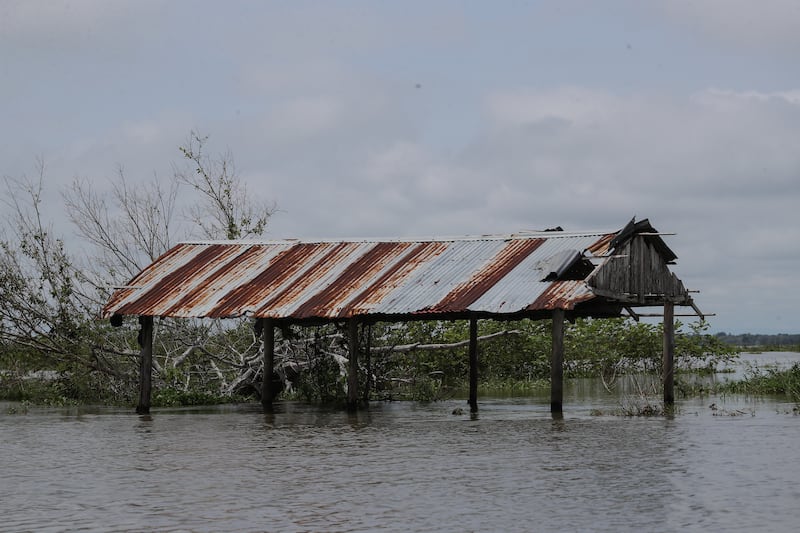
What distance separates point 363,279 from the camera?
23.1m

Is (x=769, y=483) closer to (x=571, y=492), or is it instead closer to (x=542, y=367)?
(x=571, y=492)

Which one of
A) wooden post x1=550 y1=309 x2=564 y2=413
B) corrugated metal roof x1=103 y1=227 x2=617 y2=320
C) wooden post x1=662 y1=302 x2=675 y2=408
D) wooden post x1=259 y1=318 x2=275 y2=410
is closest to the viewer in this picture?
wooden post x1=550 y1=309 x2=564 y2=413

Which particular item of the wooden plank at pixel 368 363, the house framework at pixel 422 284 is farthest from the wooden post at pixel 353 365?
the wooden plank at pixel 368 363

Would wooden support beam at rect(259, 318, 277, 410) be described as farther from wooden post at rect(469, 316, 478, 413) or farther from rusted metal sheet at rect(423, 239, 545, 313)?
rusted metal sheet at rect(423, 239, 545, 313)

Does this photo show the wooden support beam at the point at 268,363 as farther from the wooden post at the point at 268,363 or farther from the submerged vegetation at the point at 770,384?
the submerged vegetation at the point at 770,384

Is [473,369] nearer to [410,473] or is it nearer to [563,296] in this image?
[563,296]

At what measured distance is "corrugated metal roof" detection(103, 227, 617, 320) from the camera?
2081 cm

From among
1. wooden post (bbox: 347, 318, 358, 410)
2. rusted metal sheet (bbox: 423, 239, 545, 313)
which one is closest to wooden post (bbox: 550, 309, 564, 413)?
rusted metal sheet (bbox: 423, 239, 545, 313)

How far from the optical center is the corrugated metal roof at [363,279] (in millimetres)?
20812

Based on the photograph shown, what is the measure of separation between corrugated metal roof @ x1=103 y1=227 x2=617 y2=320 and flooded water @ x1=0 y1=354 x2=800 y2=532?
7.12 feet

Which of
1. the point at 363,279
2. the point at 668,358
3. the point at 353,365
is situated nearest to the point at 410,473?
the point at 353,365

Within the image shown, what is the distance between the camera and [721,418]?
1956cm

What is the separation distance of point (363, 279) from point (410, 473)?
34.9 feet

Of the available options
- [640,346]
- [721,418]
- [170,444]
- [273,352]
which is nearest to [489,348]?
[640,346]
